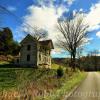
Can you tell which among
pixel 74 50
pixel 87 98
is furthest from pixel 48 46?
pixel 87 98

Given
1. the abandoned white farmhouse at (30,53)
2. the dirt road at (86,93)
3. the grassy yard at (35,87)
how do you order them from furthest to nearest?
the abandoned white farmhouse at (30,53)
the dirt road at (86,93)
the grassy yard at (35,87)

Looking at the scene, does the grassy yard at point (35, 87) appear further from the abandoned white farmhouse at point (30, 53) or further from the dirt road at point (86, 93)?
the abandoned white farmhouse at point (30, 53)

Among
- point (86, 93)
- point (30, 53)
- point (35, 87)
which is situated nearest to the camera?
point (35, 87)

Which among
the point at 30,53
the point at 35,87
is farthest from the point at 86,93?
the point at 30,53

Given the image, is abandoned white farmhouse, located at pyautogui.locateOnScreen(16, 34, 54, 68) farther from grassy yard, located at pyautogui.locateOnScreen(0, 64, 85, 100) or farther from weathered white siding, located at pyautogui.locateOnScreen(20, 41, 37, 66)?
grassy yard, located at pyautogui.locateOnScreen(0, 64, 85, 100)

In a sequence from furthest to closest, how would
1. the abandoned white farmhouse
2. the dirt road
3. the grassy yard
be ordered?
the abandoned white farmhouse, the dirt road, the grassy yard

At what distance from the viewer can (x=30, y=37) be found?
64875 mm

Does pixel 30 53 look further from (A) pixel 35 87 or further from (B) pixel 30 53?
(A) pixel 35 87

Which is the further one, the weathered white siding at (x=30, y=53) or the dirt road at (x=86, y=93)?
the weathered white siding at (x=30, y=53)

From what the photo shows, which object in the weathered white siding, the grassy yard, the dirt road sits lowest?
the dirt road

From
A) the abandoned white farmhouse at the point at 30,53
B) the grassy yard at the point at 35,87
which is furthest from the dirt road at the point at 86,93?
the abandoned white farmhouse at the point at 30,53

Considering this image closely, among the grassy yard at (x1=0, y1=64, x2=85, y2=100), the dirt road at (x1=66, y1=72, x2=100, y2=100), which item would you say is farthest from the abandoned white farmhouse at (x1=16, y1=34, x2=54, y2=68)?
the dirt road at (x1=66, y1=72, x2=100, y2=100)

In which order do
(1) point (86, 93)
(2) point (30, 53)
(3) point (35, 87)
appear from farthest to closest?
(2) point (30, 53) → (1) point (86, 93) → (3) point (35, 87)

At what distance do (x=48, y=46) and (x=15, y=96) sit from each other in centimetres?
5902
